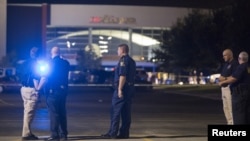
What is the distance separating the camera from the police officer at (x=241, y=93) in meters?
9.84

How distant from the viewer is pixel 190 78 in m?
62.8

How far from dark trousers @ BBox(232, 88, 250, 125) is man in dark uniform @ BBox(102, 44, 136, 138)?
8.40ft

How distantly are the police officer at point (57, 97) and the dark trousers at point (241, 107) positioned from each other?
3386mm

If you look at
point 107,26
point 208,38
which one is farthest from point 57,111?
point 107,26

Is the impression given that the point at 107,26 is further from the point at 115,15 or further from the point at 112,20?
the point at 115,15

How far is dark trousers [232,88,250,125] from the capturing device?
32.2ft

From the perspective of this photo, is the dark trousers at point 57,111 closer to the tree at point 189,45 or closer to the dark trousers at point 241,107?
the dark trousers at point 241,107

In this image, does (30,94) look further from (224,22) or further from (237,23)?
(224,22)

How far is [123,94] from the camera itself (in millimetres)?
11727

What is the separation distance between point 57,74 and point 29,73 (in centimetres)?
61

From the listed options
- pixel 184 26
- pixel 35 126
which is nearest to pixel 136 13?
pixel 184 26

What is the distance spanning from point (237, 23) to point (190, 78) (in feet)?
89.2

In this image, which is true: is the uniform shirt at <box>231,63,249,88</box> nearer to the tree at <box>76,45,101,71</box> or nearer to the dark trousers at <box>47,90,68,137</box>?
the dark trousers at <box>47,90,68,137</box>

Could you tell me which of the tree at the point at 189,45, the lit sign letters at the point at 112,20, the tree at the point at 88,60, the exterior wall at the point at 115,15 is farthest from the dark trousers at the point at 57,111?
the lit sign letters at the point at 112,20
